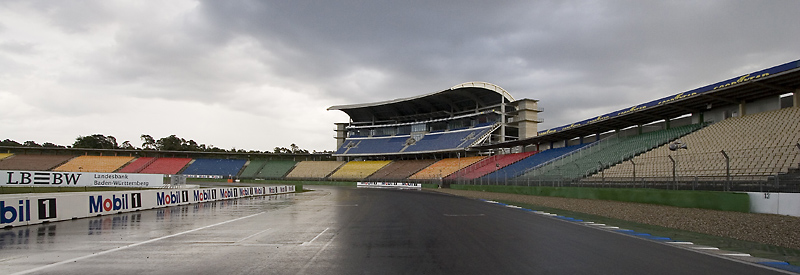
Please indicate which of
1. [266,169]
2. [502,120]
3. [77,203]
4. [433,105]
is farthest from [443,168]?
[77,203]

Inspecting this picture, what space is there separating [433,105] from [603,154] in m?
54.3

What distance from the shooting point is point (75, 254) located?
8734 mm

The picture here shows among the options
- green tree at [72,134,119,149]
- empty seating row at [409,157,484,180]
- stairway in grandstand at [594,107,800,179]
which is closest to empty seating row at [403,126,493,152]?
empty seating row at [409,157,484,180]

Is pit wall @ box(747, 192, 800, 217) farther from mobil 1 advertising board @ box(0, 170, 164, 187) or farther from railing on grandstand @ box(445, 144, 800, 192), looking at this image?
mobil 1 advertising board @ box(0, 170, 164, 187)

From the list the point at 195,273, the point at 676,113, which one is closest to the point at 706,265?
the point at 195,273

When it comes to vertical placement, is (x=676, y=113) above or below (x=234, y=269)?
above

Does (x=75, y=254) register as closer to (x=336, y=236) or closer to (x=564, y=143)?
(x=336, y=236)

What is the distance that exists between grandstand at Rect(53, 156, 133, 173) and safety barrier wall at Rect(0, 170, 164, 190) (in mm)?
48811

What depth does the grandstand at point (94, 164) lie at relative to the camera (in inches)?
3219

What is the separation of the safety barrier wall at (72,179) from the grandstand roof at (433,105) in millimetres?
47755

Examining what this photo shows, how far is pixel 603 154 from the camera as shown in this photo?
3469 cm

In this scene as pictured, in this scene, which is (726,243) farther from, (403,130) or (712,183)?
(403,130)

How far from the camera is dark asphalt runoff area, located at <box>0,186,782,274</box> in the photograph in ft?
24.2

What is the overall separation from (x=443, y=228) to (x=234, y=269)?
7.35 meters
